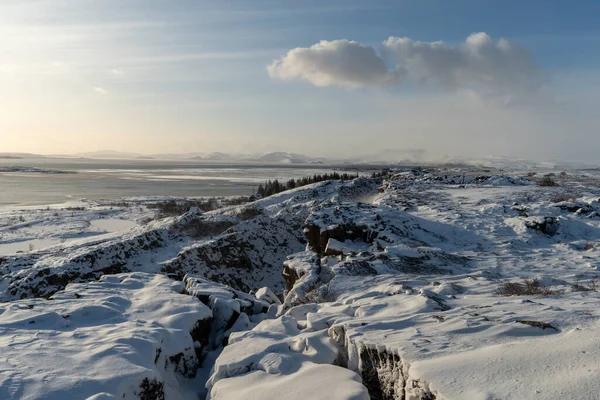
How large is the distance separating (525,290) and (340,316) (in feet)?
18.9

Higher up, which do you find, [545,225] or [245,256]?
[545,225]

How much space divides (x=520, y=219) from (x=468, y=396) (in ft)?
63.2

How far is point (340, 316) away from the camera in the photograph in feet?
29.5

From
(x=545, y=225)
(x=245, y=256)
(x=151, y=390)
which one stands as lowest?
(x=245, y=256)

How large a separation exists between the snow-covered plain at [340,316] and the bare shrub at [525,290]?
0.08 meters

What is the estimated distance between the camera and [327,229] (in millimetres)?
19016

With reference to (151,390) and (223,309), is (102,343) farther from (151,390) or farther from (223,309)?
(223,309)

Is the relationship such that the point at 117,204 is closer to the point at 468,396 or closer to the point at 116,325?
the point at 116,325

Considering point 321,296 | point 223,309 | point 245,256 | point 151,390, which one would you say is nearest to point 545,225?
point 321,296

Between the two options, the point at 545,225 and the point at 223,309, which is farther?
the point at 545,225

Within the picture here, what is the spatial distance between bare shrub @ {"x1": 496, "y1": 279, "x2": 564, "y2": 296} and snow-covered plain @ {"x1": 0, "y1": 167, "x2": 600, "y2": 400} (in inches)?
3.0

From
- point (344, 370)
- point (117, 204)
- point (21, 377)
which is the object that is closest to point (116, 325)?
point (21, 377)

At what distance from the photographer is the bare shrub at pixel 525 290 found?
10430mm

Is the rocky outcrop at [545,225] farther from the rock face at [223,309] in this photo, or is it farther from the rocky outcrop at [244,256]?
the rock face at [223,309]
